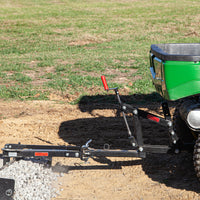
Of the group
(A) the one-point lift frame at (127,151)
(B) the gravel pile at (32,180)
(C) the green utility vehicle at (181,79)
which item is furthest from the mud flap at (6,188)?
(C) the green utility vehicle at (181,79)

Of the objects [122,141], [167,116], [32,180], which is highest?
[167,116]

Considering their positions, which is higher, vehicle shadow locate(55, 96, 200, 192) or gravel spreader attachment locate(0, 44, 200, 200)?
gravel spreader attachment locate(0, 44, 200, 200)

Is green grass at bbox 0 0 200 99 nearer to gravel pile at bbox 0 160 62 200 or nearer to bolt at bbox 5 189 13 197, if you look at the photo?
gravel pile at bbox 0 160 62 200

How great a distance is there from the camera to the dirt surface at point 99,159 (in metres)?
4.27

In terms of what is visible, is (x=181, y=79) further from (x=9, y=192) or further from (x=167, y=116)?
(x=9, y=192)

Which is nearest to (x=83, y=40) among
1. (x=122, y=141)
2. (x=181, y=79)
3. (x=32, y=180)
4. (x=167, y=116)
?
(x=122, y=141)

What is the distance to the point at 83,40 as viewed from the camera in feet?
52.9

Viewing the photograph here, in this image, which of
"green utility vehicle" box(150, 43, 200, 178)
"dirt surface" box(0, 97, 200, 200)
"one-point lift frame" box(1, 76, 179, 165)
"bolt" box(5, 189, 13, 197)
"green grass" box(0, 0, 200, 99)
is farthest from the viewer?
"green grass" box(0, 0, 200, 99)

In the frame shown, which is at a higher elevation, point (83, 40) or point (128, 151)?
point (128, 151)

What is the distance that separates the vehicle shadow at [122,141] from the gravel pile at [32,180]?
0.50 metres

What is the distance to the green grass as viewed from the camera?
9359 millimetres

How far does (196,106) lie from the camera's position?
392cm

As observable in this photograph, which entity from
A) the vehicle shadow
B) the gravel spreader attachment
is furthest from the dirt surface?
the gravel spreader attachment

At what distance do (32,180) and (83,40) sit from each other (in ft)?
40.7
